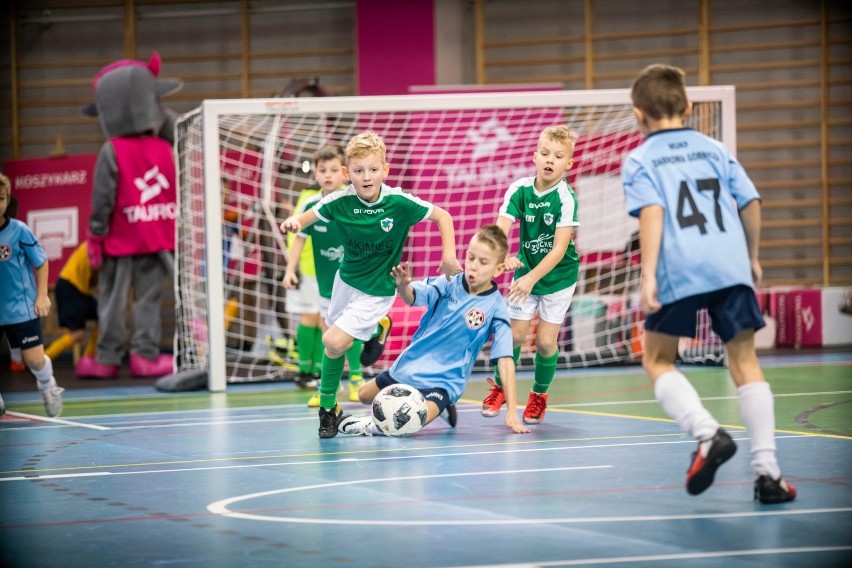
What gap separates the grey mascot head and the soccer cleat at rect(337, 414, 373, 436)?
5581 millimetres

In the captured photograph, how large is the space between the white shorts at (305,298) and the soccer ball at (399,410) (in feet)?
9.83

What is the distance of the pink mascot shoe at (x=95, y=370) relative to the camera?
10.1 m

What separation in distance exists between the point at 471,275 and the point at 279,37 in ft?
29.4

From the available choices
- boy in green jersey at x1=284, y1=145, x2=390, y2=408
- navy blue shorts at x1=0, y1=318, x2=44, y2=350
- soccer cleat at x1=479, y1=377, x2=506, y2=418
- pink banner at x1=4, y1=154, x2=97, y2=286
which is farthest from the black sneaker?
pink banner at x1=4, y1=154, x2=97, y2=286

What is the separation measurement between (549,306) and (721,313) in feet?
7.66

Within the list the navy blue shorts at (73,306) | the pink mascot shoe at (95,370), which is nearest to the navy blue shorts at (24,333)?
the pink mascot shoe at (95,370)

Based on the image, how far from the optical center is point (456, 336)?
17.6ft

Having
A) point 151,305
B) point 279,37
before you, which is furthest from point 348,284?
point 279,37

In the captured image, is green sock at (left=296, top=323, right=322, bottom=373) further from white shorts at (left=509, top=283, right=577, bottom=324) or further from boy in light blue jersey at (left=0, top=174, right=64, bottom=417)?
white shorts at (left=509, top=283, right=577, bottom=324)

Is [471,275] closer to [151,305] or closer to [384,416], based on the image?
[384,416]

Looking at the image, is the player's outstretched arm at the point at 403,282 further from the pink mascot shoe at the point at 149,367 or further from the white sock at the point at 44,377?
the pink mascot shoe at the point at 149,367

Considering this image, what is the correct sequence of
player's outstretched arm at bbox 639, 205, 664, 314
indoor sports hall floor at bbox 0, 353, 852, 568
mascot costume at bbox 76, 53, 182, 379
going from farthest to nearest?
1. mascot costume at bbox 76, 53, 182, 379
2. player's outstretched arm at bbox 639, 205, 664, 314
3. indoor sports hall floor at bbox 0, 353, 852, 568

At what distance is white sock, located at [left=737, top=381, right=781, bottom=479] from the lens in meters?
3.43

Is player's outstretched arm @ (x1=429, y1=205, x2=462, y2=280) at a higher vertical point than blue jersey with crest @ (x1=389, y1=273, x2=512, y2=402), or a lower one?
higher
